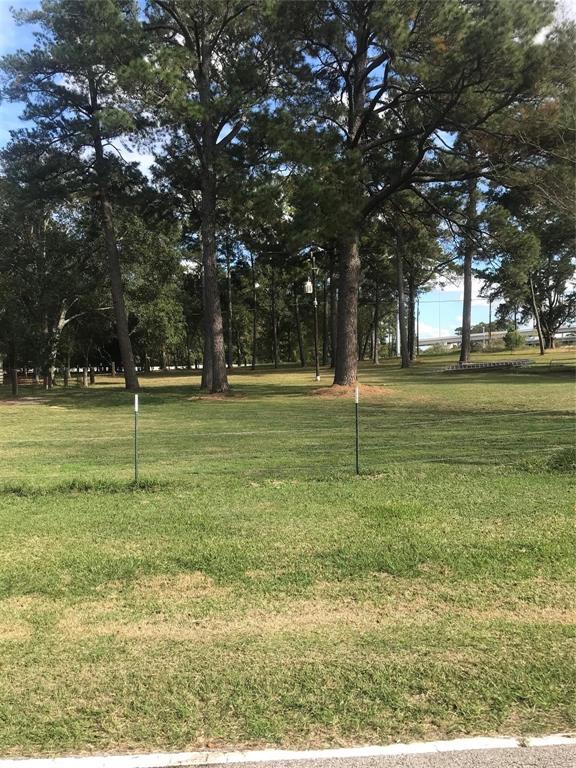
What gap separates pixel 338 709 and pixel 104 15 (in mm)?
22237

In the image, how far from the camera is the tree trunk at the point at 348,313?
946 inches

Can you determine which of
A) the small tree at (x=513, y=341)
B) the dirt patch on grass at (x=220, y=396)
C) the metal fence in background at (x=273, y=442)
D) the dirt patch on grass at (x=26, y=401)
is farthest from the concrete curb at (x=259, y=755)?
the small tree at (x=513, y=341)

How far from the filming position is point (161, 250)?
37.8 metres

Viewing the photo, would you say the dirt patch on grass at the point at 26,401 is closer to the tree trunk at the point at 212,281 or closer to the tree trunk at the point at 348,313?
the tree trunk at the point at 212,281

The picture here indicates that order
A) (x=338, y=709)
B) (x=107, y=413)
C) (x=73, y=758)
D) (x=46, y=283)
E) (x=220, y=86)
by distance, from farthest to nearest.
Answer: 1. (x=46, y=283)
2. (x=220, y=86)
3. (x=107, y=413)
4. (x=338, y=709)
5. (x=73, y=758)

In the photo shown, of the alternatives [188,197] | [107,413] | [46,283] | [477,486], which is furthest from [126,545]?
[46,283]

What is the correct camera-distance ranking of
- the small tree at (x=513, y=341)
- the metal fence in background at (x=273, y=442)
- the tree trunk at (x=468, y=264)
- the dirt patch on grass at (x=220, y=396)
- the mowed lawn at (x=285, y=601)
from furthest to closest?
the small tree at (x=513, y=341)
the tree trunk at (x=468, y=264)
the dirt patch on grass at (x=220, y=396)
the metal fence in background at (x=273, y=442)
the mowed lawn at (x=285, y=601)

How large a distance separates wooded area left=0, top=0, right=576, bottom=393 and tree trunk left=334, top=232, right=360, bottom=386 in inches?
2.5

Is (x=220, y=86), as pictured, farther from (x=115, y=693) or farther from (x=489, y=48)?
(x=115, y=693)

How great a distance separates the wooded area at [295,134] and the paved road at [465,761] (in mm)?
14127

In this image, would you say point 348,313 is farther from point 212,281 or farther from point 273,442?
point 273,442

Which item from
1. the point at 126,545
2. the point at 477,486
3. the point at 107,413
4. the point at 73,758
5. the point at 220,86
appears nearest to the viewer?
the point at 73,758

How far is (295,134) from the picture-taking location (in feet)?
63.4

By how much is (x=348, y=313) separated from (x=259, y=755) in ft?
72.7
